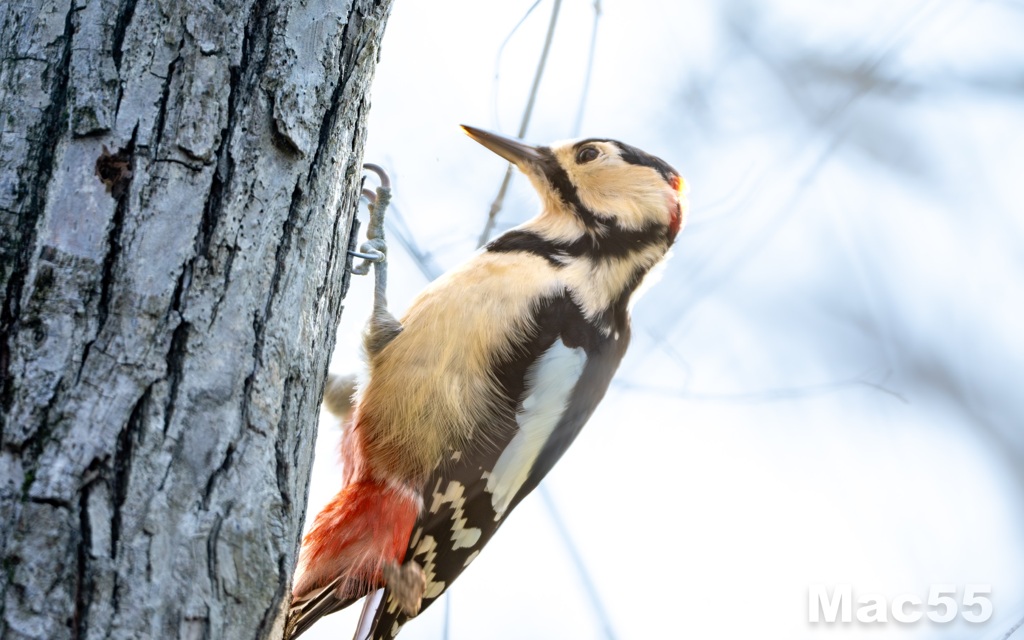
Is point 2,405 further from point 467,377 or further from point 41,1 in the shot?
point 467,377

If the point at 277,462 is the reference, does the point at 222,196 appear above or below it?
above

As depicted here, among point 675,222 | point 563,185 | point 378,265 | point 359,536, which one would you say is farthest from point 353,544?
point 675,222

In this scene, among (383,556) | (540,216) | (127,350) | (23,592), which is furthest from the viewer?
(540,216)

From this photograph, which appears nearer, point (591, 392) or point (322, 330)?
point (322, 330)

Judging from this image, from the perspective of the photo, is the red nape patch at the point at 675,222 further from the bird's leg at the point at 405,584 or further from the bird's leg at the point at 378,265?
the bird's leg at the point at 405,584

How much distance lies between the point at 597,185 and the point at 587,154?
13cm

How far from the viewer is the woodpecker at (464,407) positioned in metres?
2.24

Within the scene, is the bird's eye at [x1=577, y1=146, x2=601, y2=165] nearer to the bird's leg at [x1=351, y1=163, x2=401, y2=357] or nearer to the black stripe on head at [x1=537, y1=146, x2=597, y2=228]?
the black stripe on head at [x1=537, y1=146, x2=597, y2=228]

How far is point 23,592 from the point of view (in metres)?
1.06

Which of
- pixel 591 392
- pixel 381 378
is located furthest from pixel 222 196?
pixel 591 392

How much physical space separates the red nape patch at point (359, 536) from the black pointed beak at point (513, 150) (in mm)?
1112

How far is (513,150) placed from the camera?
2822 mm

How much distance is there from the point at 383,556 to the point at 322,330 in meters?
0.90

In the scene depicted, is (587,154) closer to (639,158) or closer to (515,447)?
(639,158)
